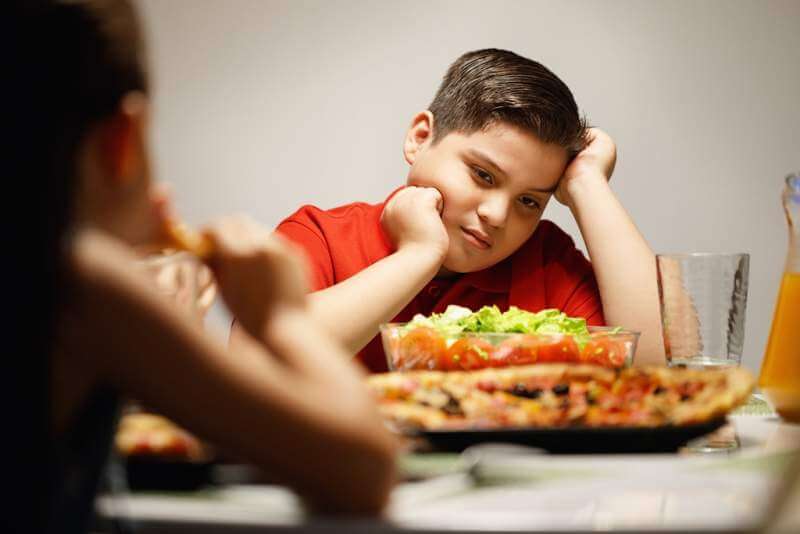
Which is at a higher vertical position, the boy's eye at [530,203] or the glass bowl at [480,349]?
the boy's eye at [530,203]

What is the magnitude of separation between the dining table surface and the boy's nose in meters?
0.95

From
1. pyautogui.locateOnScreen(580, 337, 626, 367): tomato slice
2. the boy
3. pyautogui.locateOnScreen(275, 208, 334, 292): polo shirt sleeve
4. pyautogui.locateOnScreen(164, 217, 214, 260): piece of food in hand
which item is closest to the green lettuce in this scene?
pyautogui.locateOnScreen(580, 337, 626, 367): tomato slice

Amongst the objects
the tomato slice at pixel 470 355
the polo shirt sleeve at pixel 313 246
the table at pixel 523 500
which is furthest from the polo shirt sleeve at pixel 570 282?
the table at pixel 523 500

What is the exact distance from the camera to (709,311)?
1.09 m

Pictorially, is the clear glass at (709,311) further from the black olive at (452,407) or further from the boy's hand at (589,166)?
the boy's hand at (589,166)

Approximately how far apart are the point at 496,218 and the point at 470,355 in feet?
1.87

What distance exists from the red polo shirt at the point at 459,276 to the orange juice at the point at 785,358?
74 cm

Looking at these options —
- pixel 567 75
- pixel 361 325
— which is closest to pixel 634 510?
pixel 361 325

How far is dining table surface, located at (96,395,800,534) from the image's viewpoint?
19.9 inches

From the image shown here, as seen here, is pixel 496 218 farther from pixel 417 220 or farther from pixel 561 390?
pixel 561 390

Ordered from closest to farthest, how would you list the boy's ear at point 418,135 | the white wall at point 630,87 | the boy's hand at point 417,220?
the boy's hand at point 417,220, the boy's ear at point 418,135, the white wall at point 630,87

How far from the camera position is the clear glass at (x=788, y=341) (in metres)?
0.97

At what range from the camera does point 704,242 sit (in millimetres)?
2822

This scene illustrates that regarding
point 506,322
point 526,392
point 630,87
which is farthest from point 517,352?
point 630,87
